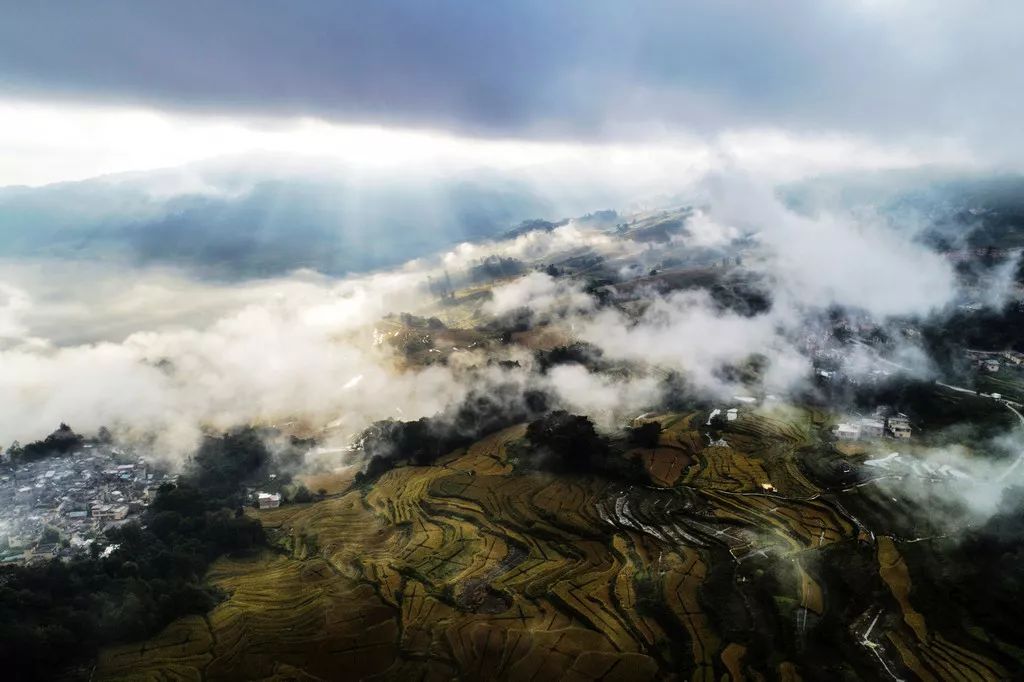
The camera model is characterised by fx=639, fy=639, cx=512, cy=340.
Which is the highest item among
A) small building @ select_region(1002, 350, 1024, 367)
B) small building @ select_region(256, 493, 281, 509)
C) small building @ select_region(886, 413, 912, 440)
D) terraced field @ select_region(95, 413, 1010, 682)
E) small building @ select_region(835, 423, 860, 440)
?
small building @ select_region(1002, 350, 1024, 367)

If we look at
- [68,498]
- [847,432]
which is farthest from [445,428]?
[847,432]

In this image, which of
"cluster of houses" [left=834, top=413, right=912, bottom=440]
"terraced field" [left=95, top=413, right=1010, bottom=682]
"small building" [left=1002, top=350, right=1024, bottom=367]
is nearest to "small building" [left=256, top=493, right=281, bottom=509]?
"terraced field" [left=95, top=413, right=1010, bottom=682]

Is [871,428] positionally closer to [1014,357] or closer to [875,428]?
[875,428]

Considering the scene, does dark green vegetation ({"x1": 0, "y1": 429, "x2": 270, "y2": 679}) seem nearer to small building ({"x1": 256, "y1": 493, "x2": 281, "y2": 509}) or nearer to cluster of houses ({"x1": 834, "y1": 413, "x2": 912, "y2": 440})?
small building ({"x1": 256, "y1": 493, "x2": 281, "y2": 509})

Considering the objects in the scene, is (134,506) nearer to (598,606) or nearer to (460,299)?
(598,606)

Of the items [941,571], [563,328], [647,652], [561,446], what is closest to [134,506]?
[561,446]

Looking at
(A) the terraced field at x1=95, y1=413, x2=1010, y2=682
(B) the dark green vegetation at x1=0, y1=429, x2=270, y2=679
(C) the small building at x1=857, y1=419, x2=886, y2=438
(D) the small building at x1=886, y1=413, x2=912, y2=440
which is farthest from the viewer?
(C) the small building at x1=857, y1=419, x2=886, y2=438

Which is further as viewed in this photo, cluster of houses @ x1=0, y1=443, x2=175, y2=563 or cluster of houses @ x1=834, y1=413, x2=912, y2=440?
cluster of houses @ x1=834, y1=413, x2=912, y2=440
